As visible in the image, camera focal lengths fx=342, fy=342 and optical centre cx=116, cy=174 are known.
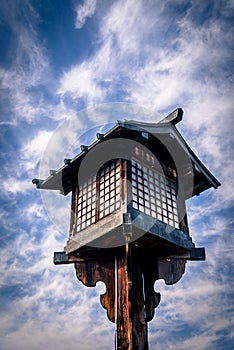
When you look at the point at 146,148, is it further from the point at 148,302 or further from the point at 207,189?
the point at 148,302

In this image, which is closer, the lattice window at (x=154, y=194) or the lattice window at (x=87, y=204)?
the lattice window at (x=154, y=194)

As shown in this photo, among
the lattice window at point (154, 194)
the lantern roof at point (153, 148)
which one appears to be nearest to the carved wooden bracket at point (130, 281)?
the lattice window at point (154, 194)

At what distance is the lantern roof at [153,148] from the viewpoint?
8742 mm

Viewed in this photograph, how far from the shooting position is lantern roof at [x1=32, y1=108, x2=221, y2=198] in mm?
8742

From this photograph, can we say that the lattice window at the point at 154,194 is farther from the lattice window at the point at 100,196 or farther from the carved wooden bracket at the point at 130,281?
the carved wooden bracket at the point at 130,281

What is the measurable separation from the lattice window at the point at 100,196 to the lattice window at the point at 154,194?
459mm

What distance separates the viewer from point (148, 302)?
8125mm

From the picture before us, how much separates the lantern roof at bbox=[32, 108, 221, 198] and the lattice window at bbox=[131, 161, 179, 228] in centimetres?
69

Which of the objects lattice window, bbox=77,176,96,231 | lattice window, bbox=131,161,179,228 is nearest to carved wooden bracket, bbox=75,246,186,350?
lattice window, bbox=77,176,96,231

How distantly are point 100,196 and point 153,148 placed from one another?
81.2 inches

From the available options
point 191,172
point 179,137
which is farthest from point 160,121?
point 191,172

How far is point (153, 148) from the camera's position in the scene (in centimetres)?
960

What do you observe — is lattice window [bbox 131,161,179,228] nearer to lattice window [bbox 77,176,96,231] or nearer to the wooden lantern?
the wooden lantern

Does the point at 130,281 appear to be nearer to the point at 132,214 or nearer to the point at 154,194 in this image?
the point at 132,214
